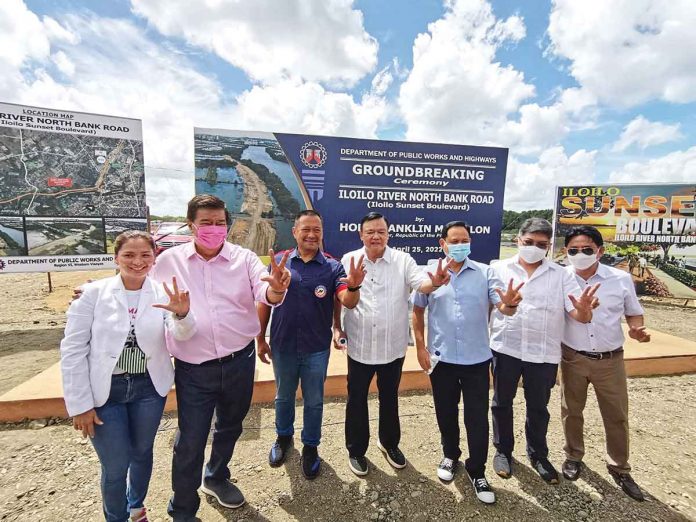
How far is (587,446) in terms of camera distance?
2.96 m

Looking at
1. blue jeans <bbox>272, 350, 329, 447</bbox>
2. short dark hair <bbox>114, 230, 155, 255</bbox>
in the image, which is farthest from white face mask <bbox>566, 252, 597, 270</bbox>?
short dark hair <bbox>114, 230, 155, 255</bbox>

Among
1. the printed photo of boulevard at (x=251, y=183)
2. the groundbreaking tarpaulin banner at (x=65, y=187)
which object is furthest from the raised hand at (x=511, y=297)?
the groundbreaking tarpaulin banner at (x=65, y=187)

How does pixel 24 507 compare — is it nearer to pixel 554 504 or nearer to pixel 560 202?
pixel 554 504

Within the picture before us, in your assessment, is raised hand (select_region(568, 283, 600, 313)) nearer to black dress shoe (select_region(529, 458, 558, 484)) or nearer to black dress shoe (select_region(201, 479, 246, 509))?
black dress shoe (select_region(529, 458, 558, 484))

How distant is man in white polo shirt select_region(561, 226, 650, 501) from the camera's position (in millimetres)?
2359

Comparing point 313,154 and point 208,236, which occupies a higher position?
A: point 313,154

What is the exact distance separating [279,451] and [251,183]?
328 cm

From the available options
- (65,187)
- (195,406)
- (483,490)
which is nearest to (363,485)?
(483,490)

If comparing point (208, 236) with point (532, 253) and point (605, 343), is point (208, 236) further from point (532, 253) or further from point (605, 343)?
point (605, 343)

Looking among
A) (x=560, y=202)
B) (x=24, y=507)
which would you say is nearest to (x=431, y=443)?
(x=24, y=507)

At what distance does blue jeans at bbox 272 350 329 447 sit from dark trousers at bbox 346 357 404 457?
0.22 meters

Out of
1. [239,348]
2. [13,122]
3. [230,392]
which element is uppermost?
[13,122]

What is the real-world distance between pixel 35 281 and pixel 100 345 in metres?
14.0

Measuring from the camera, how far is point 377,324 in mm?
2330
